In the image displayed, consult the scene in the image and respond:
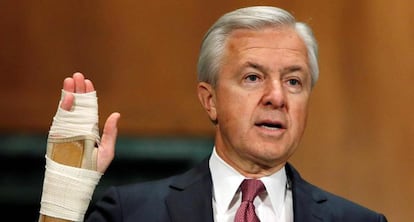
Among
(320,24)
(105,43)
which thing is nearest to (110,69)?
(105,43)

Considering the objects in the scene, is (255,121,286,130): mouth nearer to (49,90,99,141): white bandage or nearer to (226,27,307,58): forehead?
(226,27,307,58): forehead

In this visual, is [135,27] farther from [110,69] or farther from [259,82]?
[259,82]

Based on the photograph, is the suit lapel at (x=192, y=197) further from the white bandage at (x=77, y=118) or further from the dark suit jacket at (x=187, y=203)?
the white bandage at (x=77, y=118)

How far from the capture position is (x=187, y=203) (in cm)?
176

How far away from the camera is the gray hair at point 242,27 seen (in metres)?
1.80

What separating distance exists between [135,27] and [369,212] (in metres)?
0.93

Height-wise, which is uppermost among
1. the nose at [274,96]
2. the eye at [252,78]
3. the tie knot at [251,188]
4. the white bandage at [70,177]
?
the eye at [252,78]

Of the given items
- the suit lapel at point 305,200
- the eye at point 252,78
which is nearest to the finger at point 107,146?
the eye at point 252,78

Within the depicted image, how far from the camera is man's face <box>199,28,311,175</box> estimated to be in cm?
174

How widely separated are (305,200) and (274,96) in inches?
8.5

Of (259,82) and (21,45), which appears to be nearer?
(259,82)

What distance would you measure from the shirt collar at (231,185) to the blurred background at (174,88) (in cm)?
56

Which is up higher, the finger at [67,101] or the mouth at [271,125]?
the finger at [67,101]

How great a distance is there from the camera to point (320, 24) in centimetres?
242
